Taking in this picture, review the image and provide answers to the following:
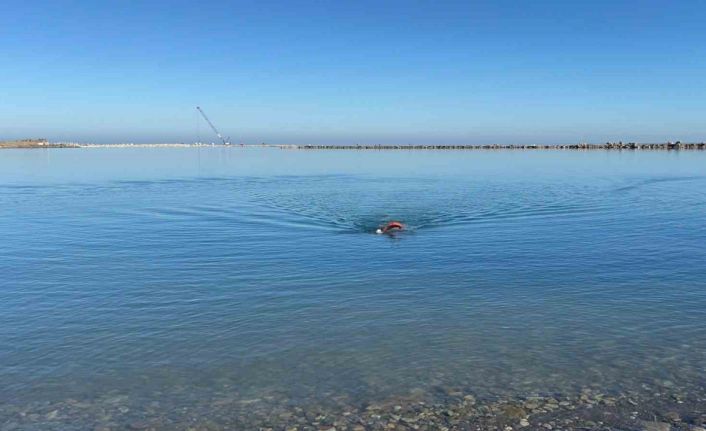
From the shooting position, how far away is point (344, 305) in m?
17.8

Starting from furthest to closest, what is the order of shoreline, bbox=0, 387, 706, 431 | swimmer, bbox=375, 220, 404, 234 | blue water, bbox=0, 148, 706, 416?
swimmer, bbox=375, 220, 404, 234, blue water, bbox=0, 148, 706, 416, shoreline, bbox=0, 387, 706, 431

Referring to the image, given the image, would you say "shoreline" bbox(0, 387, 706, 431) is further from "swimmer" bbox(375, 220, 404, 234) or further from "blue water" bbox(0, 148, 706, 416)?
"swimmer" bbox(375, 220, 404, 234)

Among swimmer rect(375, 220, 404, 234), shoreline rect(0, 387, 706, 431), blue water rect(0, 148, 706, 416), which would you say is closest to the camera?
shoreline rect(0, 387, 706, 431)

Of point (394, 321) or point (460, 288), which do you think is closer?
point (394, 321)

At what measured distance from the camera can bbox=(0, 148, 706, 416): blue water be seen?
12695mm

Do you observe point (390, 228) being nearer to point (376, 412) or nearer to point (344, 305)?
point (344, 305)

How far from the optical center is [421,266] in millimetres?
23234

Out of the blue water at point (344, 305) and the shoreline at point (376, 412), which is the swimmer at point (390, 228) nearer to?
the blue water at point (344, 305)

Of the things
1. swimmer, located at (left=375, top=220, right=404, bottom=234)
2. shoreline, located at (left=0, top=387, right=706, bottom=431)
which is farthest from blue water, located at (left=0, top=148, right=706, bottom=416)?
swimmer, located at (left=375, top=220, right=404, bottom=234)

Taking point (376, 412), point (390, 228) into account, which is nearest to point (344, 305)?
point (376, 412)

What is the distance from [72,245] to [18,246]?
2.50 m

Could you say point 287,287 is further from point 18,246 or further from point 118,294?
point 18,246

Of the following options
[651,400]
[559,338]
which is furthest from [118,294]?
[651,400]

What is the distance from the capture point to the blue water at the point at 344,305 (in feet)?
41.7
